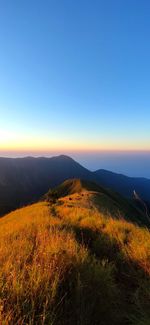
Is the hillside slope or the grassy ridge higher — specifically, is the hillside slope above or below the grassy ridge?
below

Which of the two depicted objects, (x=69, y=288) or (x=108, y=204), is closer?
(x=69, y=288)

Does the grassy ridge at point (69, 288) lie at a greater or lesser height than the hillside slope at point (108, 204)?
greater

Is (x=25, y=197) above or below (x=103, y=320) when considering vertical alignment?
below

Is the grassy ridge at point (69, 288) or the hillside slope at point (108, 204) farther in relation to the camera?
the hillside slope at point (108, 204)

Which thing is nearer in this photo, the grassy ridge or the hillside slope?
the grassy ridge

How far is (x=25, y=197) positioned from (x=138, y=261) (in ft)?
506

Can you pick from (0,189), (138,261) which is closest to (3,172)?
(0,189)

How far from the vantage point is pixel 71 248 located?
467 centimetres

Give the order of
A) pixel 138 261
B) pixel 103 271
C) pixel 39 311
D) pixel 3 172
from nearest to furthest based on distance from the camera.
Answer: pixel 39 311 < pixel 103 271 < pixel 138 261 < pixel 3 172

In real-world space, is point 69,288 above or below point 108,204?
above

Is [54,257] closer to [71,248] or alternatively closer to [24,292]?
[71,248]

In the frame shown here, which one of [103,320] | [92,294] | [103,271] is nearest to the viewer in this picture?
[103,320]

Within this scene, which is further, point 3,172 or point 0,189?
point 3,172

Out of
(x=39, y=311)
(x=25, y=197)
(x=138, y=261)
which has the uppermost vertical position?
(x=39, y=311)
